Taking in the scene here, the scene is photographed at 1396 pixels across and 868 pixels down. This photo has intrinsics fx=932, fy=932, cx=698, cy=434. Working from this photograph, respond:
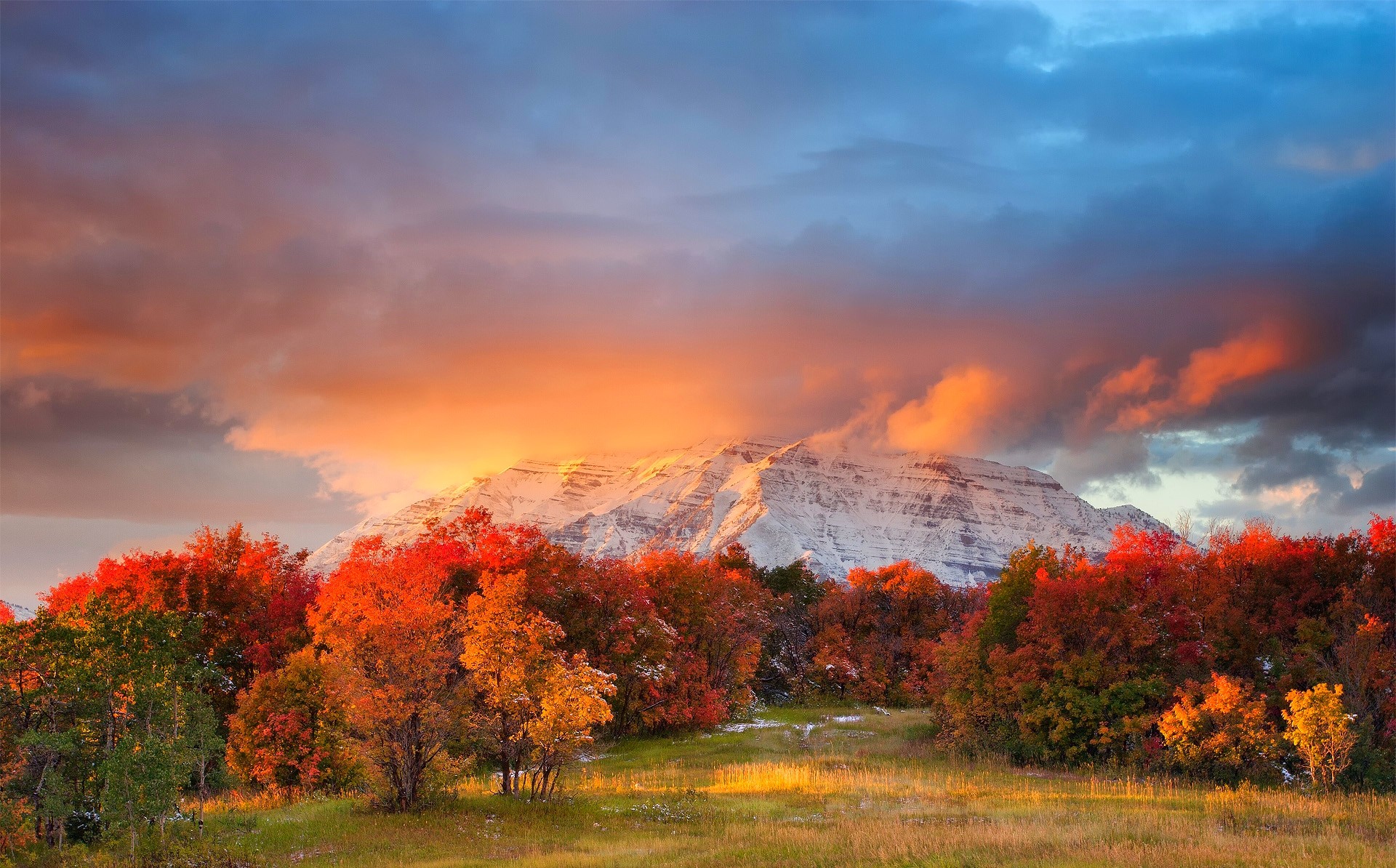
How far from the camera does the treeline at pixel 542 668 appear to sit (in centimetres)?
2352

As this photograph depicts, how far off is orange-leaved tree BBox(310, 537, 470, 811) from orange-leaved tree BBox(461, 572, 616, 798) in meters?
0.93

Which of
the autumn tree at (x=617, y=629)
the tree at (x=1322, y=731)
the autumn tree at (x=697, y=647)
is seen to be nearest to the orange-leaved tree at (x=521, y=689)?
the autumn tree at (x=617, y=629)

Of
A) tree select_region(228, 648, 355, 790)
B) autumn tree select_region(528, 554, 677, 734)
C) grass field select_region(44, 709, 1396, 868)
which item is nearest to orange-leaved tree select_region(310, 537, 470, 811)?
grass field select_region(44, 709, 1396, 868)

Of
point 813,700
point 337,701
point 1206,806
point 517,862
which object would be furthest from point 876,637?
point 517,862

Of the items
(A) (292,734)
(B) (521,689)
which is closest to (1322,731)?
(B) (521,689)

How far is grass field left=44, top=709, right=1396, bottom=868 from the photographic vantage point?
23734 mm

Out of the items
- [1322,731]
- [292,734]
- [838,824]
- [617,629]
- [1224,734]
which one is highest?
[617,629]

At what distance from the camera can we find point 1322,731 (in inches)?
1425

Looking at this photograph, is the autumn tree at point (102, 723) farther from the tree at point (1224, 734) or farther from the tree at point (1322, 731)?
the tree at point (1224, 734)

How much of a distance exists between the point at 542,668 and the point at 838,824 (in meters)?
11.6

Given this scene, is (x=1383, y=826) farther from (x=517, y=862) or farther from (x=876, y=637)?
(x=876, y=637)

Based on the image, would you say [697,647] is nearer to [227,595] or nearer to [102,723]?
[227,595]

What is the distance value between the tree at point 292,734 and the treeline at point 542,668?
0.10 meters

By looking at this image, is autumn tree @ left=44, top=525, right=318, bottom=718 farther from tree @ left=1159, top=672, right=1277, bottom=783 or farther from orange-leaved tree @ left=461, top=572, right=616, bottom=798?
tree @ left=1159, top=672, right=1277, bottom=783
